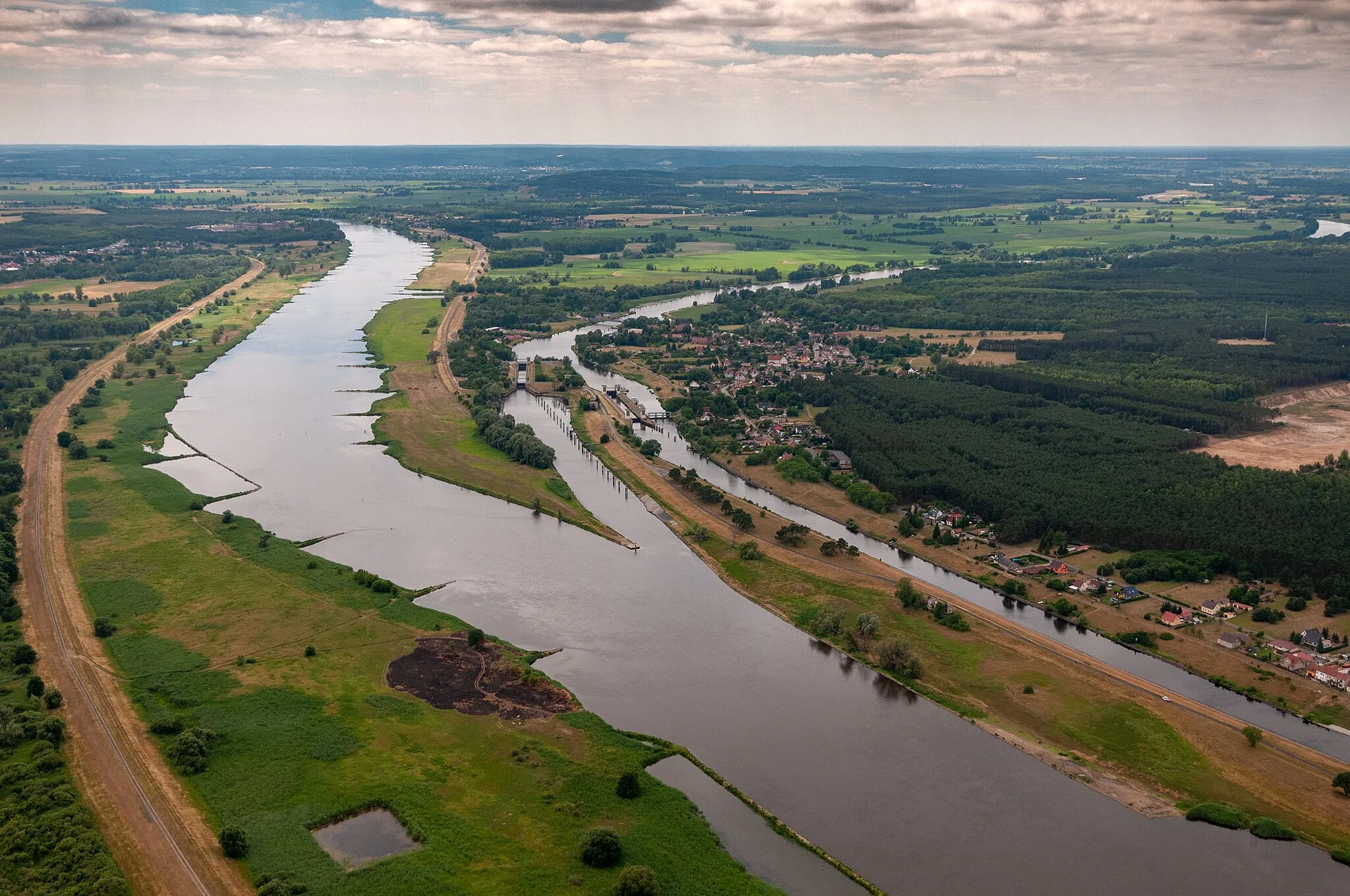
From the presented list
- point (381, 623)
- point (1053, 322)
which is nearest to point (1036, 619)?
point (381, 623)

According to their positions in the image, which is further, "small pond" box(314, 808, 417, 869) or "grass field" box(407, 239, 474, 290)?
"grass field" box(407, 239, 474, 290)

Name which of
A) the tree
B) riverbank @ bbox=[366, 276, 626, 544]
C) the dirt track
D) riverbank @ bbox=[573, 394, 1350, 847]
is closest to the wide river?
riverbank @ bbox=[573, 394, 1350, 847]

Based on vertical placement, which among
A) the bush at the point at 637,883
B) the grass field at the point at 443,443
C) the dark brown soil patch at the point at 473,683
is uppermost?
the grass field at the point at 443,443

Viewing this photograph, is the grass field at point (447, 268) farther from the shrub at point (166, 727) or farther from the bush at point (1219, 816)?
the bush at point (1219, 816)

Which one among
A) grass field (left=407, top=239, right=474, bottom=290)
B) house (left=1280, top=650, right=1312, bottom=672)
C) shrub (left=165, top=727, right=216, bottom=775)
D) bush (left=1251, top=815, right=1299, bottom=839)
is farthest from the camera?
grass field (left=407, top=239, right=474, bottom=290)

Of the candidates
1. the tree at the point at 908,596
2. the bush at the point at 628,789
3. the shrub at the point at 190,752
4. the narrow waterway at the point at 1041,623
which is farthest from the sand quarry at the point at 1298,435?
the shrub at the point at 190,752

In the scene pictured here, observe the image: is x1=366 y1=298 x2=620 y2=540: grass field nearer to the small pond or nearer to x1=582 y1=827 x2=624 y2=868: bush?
→ the small pond
